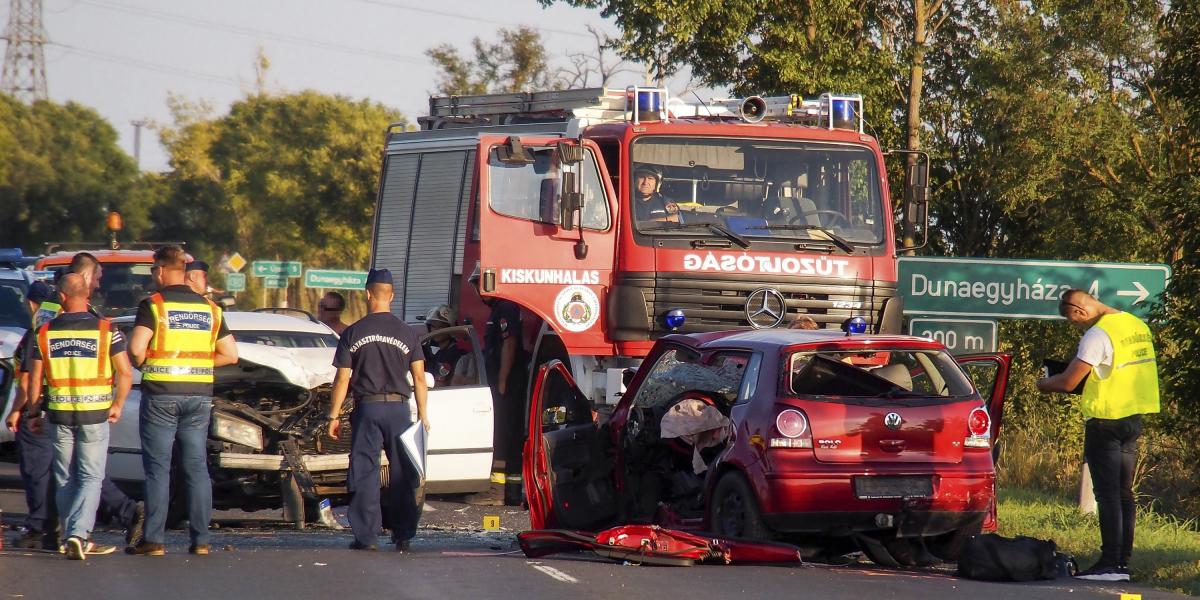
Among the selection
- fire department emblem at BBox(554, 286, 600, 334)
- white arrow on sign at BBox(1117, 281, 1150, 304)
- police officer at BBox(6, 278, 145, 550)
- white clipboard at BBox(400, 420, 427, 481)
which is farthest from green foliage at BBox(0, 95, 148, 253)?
white clipboard at BBox(400, 420, 427, 481)

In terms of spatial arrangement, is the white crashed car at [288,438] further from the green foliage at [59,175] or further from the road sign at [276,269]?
the green foliage at [59,175]

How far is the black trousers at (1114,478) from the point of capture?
30.7ft

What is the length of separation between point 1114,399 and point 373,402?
4.46 metres

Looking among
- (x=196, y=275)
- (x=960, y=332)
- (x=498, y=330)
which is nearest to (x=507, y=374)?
(x=498, y=330)

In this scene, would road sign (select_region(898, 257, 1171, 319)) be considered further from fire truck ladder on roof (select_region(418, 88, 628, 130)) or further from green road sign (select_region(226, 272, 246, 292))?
green road sign (select_region(226, 272, 246, 292))

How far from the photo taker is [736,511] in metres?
9.33

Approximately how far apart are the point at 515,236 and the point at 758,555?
4768 mm

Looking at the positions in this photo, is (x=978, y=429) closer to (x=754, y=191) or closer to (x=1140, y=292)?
(x=754, y=191)

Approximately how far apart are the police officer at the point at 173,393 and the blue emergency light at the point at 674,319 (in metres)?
4.33

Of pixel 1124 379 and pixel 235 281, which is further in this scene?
pixel 235 281

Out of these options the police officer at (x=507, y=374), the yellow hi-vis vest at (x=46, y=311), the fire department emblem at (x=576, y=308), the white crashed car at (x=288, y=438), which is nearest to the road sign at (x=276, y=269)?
the police officer at (x=507, y=374)

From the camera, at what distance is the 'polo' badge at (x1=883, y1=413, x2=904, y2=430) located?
9102mm

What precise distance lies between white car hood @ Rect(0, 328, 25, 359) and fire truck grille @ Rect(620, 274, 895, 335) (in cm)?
541

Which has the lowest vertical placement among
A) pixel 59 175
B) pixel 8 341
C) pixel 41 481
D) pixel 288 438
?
pixel 41 481
